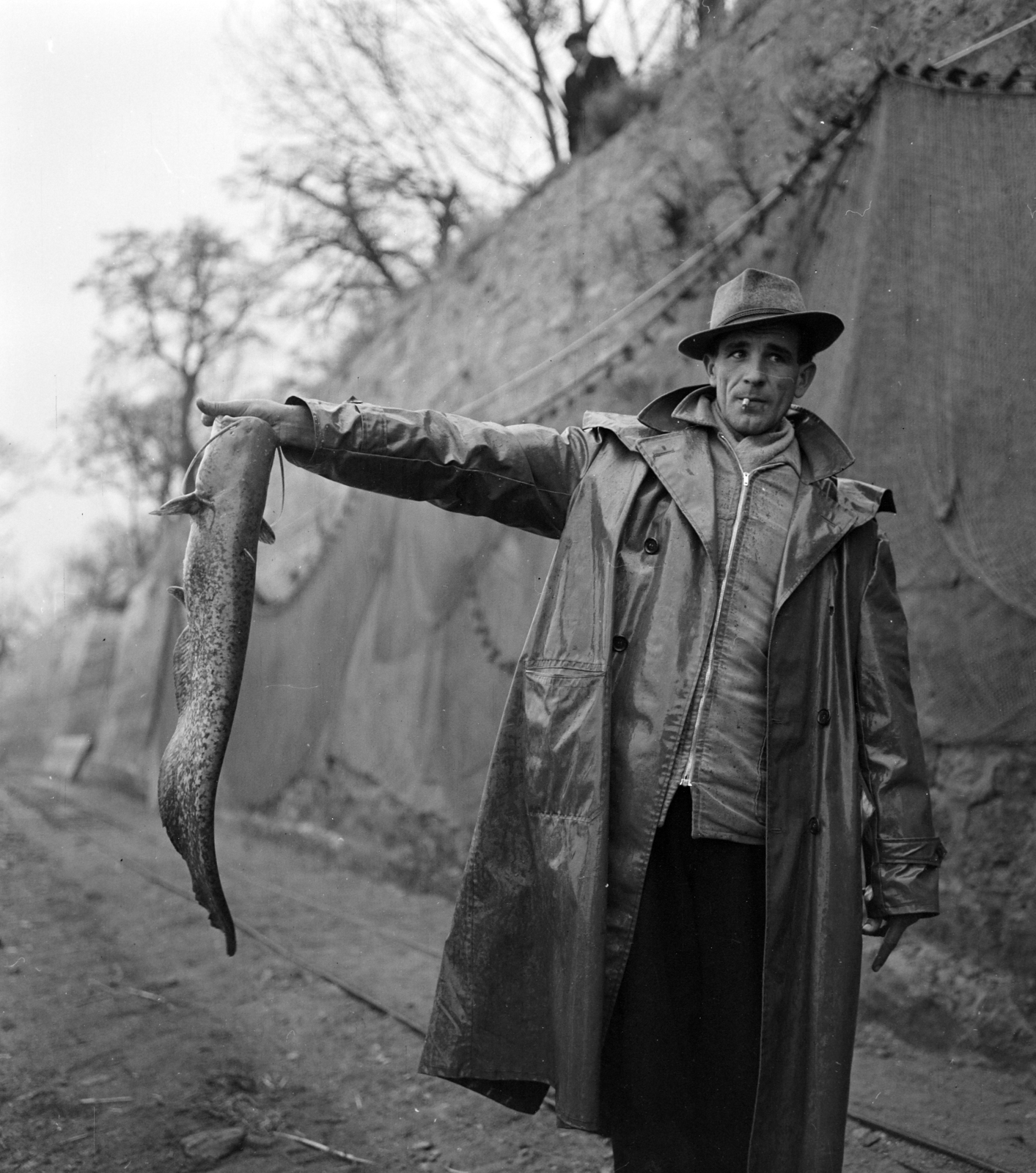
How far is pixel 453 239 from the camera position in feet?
40.4

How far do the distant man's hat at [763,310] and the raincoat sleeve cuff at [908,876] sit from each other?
41.4 inches

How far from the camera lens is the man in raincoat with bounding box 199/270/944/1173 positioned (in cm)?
225

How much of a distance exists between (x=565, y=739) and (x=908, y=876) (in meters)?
0.72

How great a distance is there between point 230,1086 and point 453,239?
9.90m

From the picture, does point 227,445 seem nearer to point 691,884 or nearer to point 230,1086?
point 691,884

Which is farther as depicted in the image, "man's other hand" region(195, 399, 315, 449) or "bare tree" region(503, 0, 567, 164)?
"bare tree" region(503, 0, 567, 164)

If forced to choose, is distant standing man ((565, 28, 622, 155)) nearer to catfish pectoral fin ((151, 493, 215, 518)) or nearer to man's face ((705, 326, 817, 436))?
man's face ((705, 326, 817, 436))

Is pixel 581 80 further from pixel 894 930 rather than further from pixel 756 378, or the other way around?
pixel 894 930

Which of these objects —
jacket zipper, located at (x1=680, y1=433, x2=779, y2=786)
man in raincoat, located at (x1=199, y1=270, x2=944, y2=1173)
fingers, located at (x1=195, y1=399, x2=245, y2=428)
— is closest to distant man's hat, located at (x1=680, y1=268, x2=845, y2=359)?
man in raincoat, located at (x1=199, y1=270, x2=944, y2=1173)

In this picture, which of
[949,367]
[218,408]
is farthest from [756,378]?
[949,367]

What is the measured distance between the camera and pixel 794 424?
2572 mm

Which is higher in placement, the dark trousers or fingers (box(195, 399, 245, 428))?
fingers (box(195, 399, 245, 428))

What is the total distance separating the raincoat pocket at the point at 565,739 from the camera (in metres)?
2.27

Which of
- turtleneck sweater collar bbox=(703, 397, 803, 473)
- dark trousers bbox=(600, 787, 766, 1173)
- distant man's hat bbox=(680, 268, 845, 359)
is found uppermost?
distant man's hat bbox=(680, 268, 845, 359)
